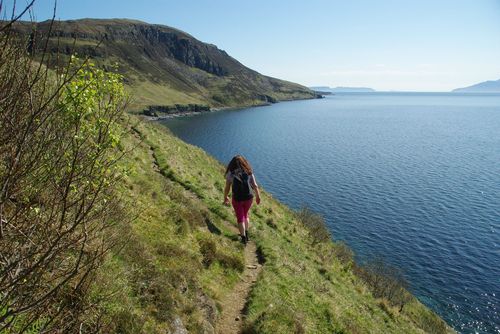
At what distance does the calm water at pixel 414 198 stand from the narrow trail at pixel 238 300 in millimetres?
24796

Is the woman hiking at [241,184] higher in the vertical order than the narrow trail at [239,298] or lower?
higher

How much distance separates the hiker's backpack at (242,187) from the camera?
1431 centimetres

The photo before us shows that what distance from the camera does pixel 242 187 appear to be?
14.3m

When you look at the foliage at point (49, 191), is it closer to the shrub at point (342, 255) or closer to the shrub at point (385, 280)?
the shrub at point (385, 280)

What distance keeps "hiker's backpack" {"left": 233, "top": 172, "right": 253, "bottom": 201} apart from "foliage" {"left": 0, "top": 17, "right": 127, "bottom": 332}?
6.17 metres

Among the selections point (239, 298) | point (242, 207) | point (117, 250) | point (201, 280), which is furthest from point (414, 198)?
point (117, 250)

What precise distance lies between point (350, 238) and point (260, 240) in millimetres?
30409

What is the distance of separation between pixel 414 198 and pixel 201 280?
52578 mm

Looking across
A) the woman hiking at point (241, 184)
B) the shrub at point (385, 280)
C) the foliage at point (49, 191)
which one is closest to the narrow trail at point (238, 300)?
the woman hiking at point (241, 184)

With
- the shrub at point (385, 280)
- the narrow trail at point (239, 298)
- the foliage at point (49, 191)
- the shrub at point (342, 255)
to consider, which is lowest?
the shrub at point (385, 280)

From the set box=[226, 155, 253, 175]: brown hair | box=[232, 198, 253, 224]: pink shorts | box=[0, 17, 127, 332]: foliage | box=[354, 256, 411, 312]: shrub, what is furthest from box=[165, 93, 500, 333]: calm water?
box=[0, 17, 127, 332]: foliage

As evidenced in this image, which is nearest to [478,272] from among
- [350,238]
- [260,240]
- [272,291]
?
[350,238]

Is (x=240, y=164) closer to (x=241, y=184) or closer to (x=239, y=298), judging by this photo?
(x=241, y=184)

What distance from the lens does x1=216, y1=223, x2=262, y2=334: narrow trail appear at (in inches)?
382
